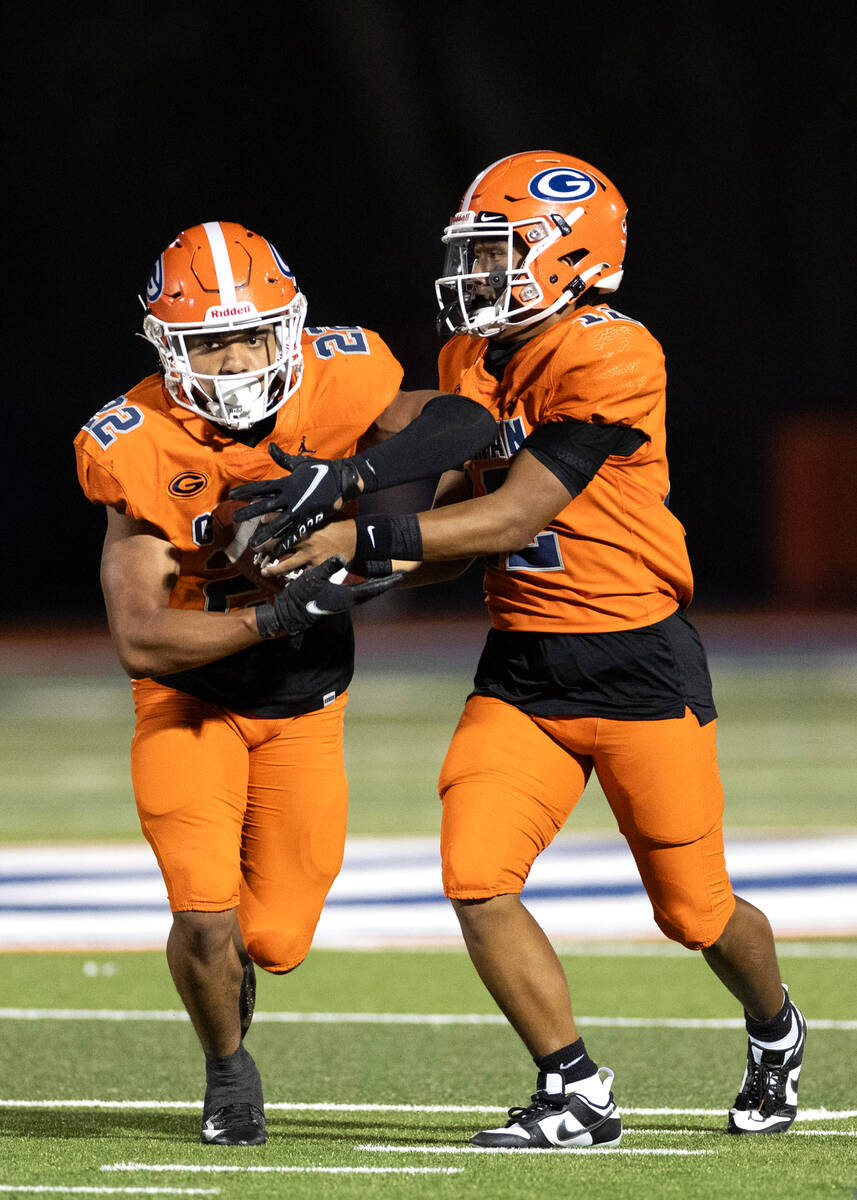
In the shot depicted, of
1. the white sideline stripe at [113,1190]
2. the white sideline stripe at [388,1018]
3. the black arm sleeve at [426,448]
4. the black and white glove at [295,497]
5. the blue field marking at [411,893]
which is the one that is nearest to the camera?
the white sideline stripe at [113,1190]

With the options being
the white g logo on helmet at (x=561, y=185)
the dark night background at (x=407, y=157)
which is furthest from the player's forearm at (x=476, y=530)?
the dark night background at (x=407, y=157)

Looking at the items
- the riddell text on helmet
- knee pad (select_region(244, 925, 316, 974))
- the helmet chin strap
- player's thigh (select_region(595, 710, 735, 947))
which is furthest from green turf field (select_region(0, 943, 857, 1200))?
the riddell text on helmet

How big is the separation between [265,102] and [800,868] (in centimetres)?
1528

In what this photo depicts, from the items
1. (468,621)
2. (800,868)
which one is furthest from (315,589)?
(468,621)

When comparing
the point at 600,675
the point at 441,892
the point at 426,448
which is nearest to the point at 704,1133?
the point at 600,675

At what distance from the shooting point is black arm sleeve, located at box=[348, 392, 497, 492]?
3.45m

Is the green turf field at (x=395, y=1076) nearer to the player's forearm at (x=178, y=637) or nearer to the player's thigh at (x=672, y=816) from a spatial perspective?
the player's thigh at (x=672, y=816)

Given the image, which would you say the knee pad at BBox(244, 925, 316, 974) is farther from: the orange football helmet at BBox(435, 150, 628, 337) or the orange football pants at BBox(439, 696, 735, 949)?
the orange football helmet at BBox(435, 150, 628, 337)

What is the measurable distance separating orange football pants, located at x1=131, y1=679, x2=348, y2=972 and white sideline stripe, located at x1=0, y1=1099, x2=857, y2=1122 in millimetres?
507

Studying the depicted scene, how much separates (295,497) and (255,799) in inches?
27.5

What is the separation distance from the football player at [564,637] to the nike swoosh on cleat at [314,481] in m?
0.10

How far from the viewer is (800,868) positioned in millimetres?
7406

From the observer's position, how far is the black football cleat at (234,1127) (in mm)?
3508

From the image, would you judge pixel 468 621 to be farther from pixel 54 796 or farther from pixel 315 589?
pixel 315 589
